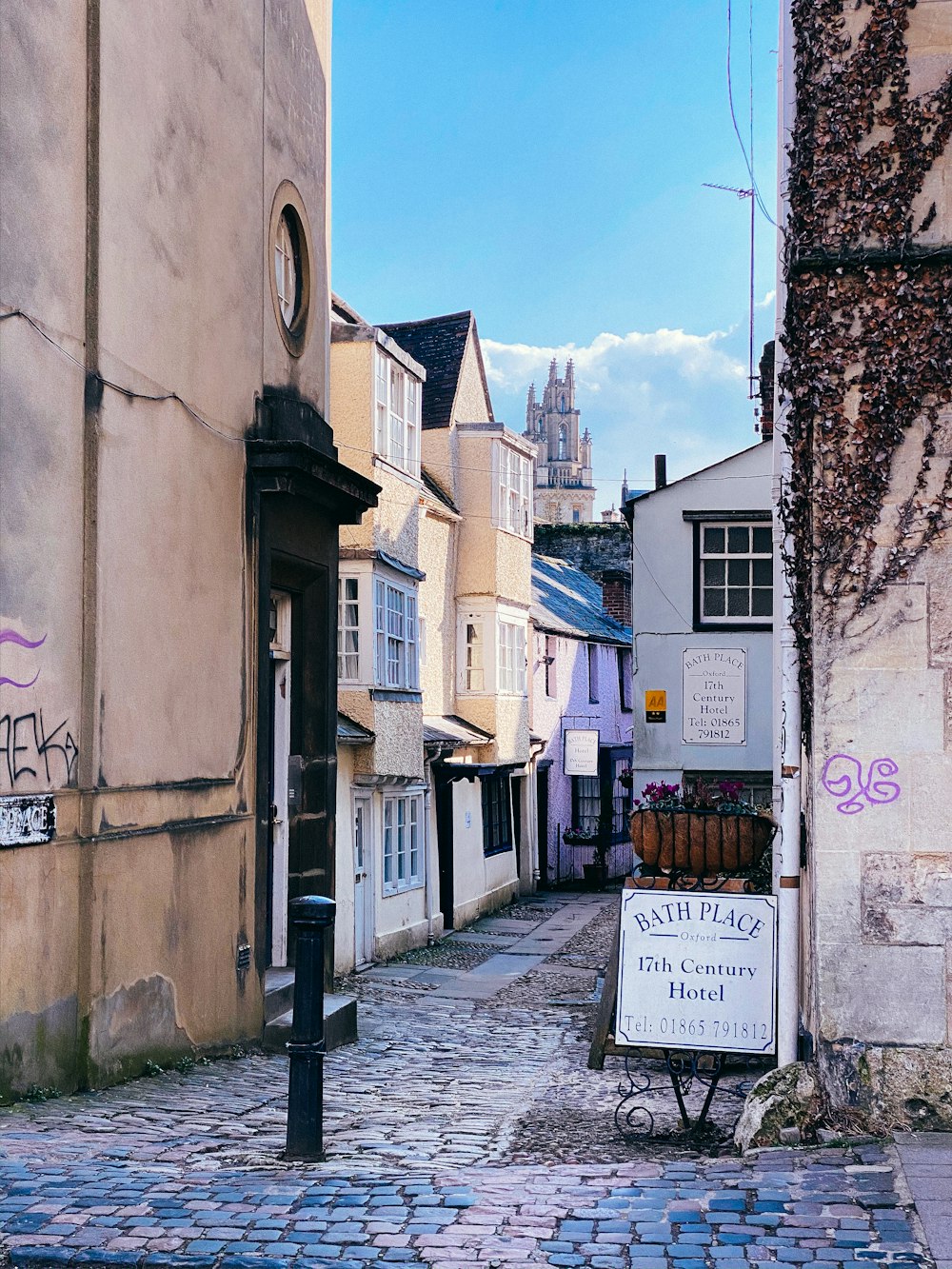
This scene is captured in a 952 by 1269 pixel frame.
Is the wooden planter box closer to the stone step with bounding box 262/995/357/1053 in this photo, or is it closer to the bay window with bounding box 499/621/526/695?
the stone step with bounding box 262/995/357/1053

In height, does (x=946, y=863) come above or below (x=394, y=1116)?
above

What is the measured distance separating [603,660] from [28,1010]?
2997cm

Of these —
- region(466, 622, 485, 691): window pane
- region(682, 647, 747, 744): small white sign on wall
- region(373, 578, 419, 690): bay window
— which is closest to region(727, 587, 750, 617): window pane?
region(682, 647, 747, 744): small white sign on wall

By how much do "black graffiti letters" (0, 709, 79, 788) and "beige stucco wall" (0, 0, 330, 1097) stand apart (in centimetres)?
3

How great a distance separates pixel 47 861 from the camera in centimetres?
736

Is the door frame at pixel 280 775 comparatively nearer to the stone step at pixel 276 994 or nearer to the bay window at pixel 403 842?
the stone step at pixel 276 994

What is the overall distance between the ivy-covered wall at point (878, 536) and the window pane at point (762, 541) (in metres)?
13.5

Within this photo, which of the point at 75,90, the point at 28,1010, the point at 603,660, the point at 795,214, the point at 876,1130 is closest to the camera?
the point at 876,1130

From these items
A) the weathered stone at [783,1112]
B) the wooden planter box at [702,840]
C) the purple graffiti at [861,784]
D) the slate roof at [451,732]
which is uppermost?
the slate roof at [451,732]

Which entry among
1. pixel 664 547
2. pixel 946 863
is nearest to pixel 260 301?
pixel 946 863

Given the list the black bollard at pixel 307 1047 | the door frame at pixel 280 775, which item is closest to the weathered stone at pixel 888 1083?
the black bollard at pixel 307 1047

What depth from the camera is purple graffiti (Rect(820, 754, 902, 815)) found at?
637 centimetres

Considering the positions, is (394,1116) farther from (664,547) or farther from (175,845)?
(664,547)

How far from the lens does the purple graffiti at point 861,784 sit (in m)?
6.37
